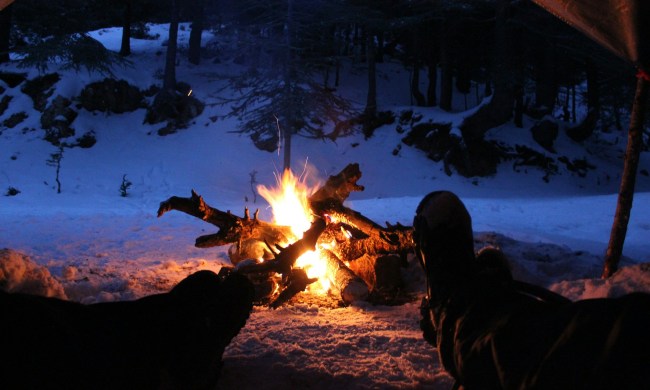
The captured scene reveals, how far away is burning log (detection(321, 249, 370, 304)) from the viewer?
4.25 metres

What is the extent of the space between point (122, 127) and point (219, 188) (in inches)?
258

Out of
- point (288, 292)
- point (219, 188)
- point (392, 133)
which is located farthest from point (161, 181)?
point (288, 292)

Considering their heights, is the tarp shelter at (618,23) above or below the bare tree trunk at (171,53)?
below

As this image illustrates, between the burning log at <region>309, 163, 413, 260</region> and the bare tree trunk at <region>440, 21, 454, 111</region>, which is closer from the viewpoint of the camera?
the burning log at <region>309, 163, 413, 260</region>

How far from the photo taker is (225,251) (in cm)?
650

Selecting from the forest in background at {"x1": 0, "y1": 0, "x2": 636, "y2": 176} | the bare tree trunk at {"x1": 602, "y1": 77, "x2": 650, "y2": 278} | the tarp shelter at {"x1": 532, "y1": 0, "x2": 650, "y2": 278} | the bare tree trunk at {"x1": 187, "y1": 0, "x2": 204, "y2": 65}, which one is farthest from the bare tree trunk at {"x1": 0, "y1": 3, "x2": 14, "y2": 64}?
the bare tree trunk at {"x1": 602, "y1": 77, "x2": 650, "y2": 278}

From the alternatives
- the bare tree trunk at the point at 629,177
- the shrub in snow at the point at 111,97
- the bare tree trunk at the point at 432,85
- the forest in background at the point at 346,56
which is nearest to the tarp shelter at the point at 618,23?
the bare tree trunk at the point at 629,177

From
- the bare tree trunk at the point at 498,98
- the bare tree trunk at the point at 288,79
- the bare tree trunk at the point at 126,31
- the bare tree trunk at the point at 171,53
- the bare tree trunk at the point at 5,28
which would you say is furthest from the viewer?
the bare tree trunk at the point at 126,31

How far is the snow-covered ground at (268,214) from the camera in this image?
2857 mm

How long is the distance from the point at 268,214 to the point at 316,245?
19.5 ft

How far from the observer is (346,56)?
1359cm

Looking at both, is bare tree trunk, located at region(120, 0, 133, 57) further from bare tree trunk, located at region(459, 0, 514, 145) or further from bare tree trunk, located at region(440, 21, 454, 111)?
bare tree trunk, located at region(459, 0, 514, 145)

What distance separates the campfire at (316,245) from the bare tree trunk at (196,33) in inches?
826

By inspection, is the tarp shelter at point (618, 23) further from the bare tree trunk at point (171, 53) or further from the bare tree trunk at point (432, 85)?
the bare tree trunk at point (171, 53)
